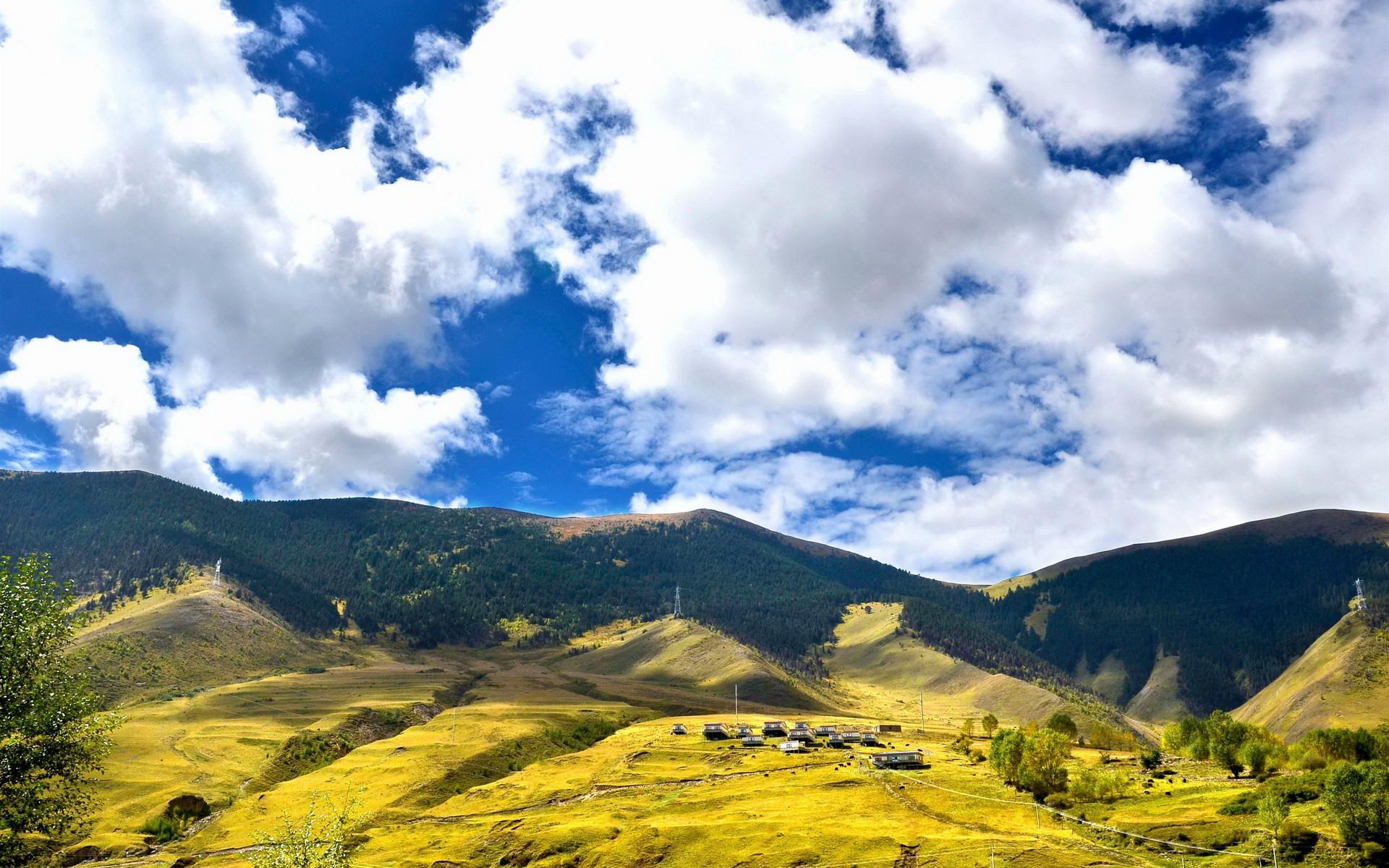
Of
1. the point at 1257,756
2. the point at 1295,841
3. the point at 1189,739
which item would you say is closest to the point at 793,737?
the point at 1189,739

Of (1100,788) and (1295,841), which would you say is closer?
(1295,841)

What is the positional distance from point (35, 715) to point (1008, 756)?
396 feet

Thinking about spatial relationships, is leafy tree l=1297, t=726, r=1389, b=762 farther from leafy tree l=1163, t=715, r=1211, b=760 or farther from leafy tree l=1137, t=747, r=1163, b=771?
leafy tree l=1163, t=715, r=1211, b=760

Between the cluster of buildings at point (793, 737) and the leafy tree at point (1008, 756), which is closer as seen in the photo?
the leafy tree at point (1008, 756)

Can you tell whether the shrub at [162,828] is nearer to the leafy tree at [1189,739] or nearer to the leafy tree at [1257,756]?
the leafy tree at [1257,756]

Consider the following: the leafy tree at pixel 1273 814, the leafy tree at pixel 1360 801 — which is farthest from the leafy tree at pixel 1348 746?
the leafy tree at pixel 1360 801

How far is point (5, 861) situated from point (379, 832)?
8122 cm

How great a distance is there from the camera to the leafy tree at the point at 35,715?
44.9 metres

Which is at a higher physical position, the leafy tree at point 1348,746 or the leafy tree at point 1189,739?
the leafy tree at point 1348,746

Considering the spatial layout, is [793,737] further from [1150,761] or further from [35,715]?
[35,715]

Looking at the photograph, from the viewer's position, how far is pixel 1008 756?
12781cm

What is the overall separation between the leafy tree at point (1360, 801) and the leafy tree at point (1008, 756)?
4581cm

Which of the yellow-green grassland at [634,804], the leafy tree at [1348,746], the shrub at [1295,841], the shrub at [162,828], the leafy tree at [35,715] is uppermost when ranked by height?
the leafy tree at [35,715]

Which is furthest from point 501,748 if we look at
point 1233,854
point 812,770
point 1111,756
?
point 1233,854
